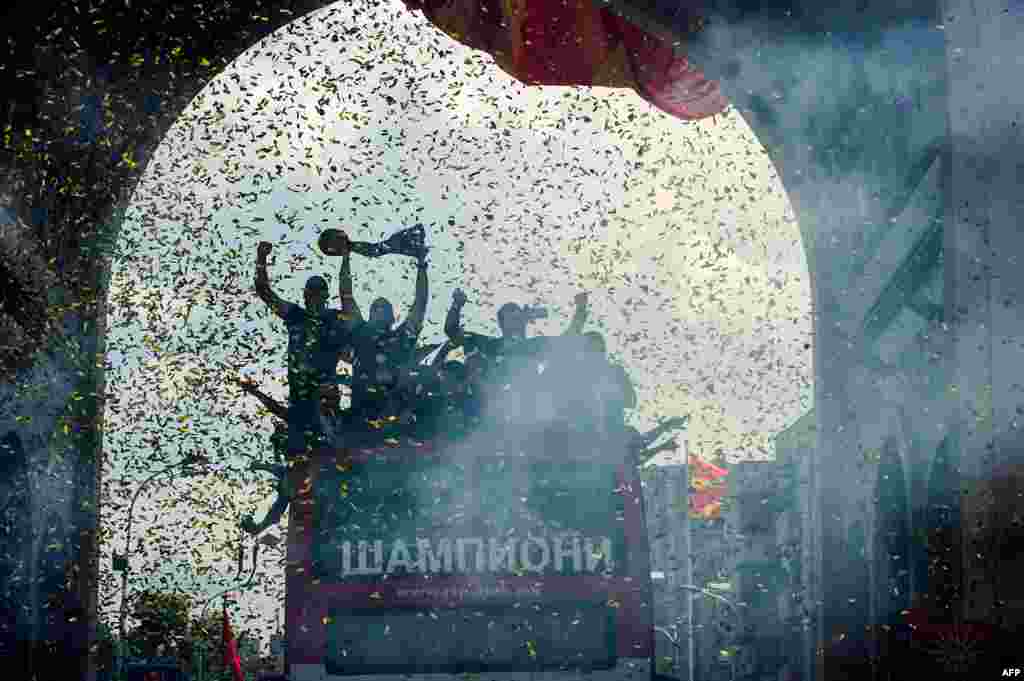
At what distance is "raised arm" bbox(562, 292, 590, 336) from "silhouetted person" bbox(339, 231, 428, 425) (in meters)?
0.85

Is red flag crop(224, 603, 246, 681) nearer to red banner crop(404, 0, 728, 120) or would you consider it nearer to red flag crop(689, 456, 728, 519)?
red banner crop(404, 0, 728, 120)

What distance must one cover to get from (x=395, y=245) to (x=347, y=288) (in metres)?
0.40

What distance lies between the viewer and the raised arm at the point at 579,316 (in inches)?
330

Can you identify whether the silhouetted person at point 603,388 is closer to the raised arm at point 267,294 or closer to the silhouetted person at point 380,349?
the silhouetted person at point 380,349

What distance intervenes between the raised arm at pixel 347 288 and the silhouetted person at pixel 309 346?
65 mm

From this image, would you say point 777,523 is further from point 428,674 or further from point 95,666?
point 428,674

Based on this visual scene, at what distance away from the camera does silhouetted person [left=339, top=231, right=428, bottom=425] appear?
795 cm

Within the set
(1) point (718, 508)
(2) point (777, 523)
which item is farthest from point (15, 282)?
(1) point (718, 508)

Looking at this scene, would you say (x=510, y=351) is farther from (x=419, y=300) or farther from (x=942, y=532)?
(x=942, y=532)

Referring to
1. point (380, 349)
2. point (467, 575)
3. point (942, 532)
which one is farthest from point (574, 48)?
point (467, 575)

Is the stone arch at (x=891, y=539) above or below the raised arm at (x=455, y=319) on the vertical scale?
below

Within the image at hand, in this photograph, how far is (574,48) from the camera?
12.4m

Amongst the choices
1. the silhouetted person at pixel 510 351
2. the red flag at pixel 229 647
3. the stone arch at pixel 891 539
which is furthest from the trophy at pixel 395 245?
the red flag at pixel 229 647

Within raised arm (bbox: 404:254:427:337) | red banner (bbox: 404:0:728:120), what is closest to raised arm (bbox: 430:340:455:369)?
raised arm (bbox: 404:254:427:337)
